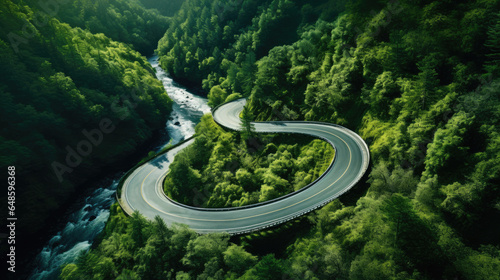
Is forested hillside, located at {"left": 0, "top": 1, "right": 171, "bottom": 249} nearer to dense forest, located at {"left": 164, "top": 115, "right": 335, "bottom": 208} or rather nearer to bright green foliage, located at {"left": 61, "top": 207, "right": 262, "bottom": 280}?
bright green foliage, located at {"left": 61, "top": 207, "right": 262, "bottom": 280}

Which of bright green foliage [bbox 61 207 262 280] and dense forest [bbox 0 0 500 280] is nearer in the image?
dense forest [bbox 0 0 500 280]

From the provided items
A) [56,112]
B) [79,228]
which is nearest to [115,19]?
[56,112]

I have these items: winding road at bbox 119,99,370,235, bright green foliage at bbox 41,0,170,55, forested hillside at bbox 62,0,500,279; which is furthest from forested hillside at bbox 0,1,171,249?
bright green foliage at bbox 41,0,170,55

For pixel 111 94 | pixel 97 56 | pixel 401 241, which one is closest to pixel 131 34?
pixel 97 56

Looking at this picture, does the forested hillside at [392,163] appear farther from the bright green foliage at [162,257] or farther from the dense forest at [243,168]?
the dense forest at [243,168]

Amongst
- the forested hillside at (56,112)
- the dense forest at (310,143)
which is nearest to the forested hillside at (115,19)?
the dense forest at (310,143)

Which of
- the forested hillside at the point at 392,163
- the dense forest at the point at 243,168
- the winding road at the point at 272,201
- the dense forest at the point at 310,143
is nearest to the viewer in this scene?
the forested hillside at the point at 392,163
